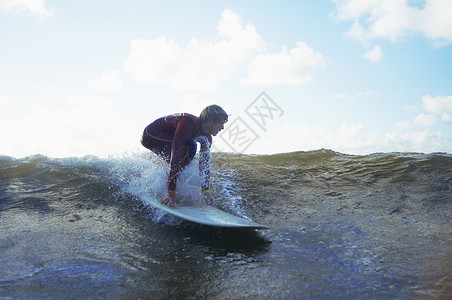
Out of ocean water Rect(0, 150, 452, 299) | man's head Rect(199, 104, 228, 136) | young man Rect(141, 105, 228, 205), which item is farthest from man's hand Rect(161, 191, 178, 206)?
man's head Rect(199, 104, 228, 136)

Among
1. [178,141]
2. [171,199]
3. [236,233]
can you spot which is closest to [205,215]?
[236,233]

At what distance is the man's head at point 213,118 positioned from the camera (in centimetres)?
375

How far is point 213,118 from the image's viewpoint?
Answer: 12.3 feet

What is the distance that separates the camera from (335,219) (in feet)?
11.7

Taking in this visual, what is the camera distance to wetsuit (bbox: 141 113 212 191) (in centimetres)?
369

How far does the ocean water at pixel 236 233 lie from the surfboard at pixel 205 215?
0.51ft

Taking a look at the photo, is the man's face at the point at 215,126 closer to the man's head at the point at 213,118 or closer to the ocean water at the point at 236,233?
the man's head at the point at 213,118

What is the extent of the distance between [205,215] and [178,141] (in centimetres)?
97

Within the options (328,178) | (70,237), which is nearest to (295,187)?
(328,178)

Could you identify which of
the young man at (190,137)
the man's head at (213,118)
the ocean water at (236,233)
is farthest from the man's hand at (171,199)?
the man's head at (213,118)

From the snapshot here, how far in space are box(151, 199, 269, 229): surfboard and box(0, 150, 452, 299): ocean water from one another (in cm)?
15

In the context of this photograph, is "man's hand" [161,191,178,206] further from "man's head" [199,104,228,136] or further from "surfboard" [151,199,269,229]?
"man's head" [199,104,228,136]

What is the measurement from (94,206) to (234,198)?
1914 mm

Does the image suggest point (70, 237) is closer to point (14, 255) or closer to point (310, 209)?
point (14, 255)
